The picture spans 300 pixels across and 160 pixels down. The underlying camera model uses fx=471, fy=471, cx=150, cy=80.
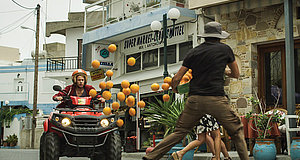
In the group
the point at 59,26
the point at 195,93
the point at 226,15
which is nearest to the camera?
the point at 195,93

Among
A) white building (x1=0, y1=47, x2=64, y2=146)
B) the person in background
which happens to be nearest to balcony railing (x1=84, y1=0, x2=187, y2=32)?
the person in background

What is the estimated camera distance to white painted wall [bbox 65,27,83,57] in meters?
32.8

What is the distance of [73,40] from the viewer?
108ft

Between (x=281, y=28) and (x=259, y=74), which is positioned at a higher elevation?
(x=281, y=28)

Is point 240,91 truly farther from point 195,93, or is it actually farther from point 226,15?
point 195,93

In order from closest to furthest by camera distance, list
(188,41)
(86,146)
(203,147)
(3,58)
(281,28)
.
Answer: (86,146)
(203,147)
(281,28)
(188,41)
(3,58)

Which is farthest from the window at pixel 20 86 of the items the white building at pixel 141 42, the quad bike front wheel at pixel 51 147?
the quad bike front wheel at pixel 51 147

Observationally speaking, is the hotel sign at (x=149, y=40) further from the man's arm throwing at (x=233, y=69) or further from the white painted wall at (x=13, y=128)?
the white painted wall at (x=13, y=128)

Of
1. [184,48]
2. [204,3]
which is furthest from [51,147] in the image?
[184,48]

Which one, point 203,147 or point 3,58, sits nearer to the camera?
point 203,147

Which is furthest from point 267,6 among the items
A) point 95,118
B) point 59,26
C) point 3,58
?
point 3,58

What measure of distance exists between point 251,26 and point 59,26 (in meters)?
21.6

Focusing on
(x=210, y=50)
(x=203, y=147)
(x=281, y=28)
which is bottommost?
(x=203, y=147)

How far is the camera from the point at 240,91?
14.4 meters
